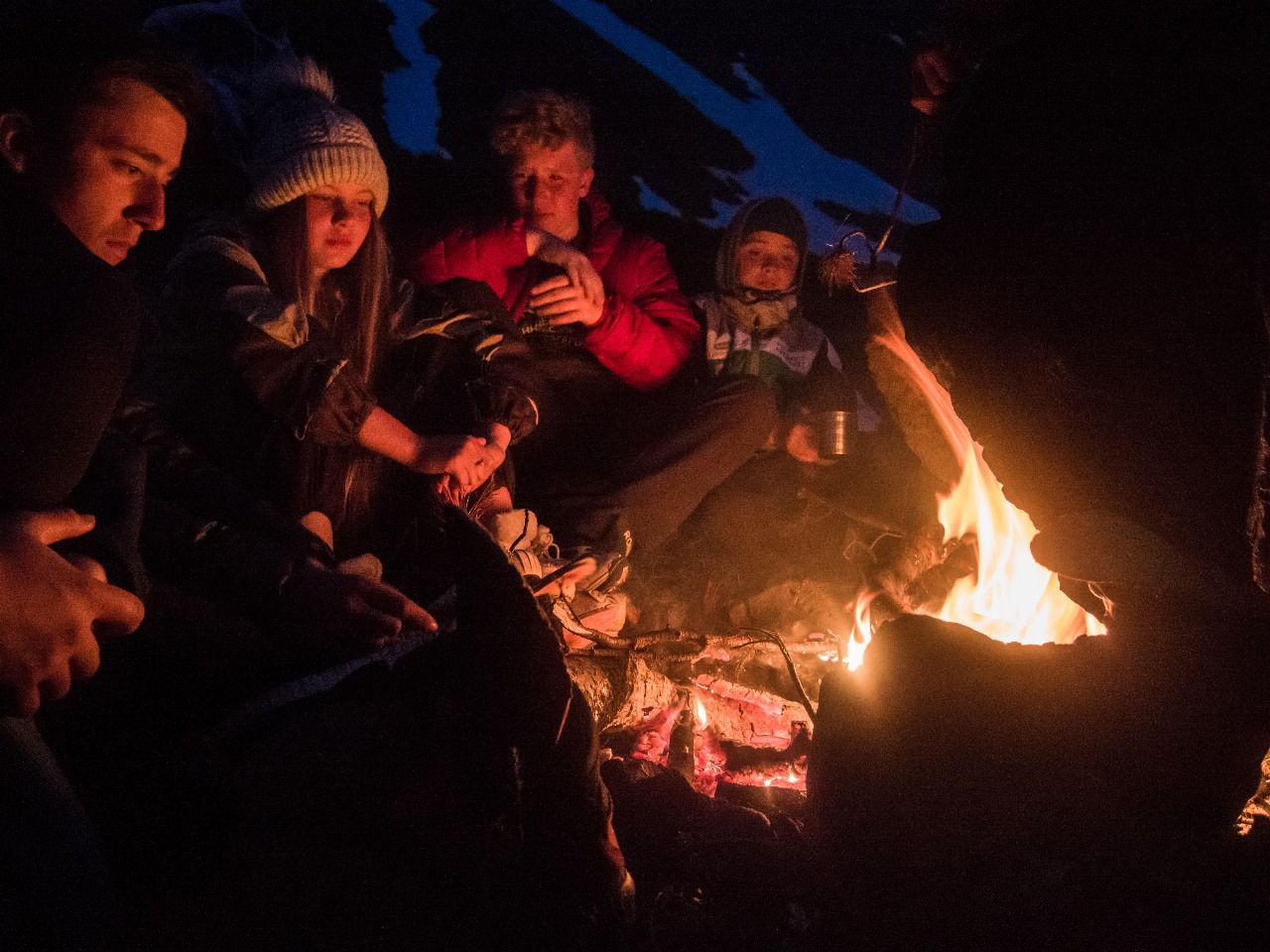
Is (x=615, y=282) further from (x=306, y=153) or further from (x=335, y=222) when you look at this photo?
(x=306, y=153)

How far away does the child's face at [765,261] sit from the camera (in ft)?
15.0

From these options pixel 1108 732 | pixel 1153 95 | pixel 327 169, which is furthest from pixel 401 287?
pixel 1108 732

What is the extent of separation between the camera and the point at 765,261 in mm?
4578

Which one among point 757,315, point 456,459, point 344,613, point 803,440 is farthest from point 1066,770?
point 757,315

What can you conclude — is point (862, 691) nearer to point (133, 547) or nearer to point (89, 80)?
point (133, 547)

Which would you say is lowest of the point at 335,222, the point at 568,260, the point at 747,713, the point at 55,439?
the point at 747,713

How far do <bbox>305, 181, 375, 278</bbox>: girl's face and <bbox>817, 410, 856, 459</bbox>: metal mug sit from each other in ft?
8.59

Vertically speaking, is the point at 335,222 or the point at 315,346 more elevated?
the point at 335,222

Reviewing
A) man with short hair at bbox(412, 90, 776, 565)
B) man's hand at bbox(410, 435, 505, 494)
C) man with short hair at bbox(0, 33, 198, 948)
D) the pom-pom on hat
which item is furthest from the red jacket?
man with short hair at bbox(0, 33, 198, 948)

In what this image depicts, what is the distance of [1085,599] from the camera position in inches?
76.7

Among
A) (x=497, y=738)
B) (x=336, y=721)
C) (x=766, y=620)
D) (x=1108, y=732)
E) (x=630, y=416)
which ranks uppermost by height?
(x=1108, y=732)

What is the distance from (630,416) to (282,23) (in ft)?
9.74

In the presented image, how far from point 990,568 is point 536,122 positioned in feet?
11.0

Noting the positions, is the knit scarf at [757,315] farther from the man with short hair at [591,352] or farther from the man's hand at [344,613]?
the man's hand at [344,613]
